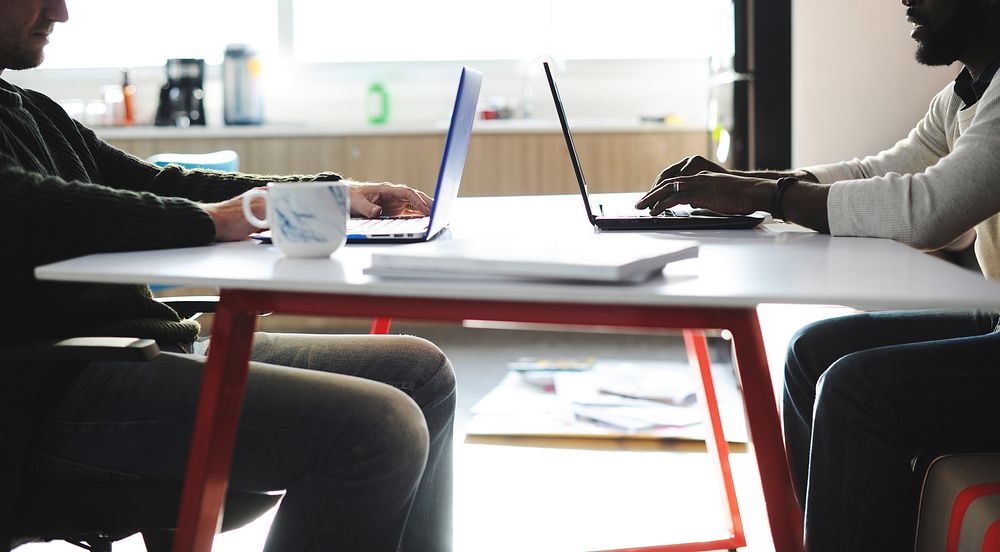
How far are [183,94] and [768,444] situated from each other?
356 centimetres

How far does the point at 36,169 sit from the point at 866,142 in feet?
6.73

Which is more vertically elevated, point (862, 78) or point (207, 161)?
point (862, 78)

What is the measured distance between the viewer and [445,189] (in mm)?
1175

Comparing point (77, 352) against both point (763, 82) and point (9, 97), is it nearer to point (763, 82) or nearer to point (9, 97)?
point (9, 97)

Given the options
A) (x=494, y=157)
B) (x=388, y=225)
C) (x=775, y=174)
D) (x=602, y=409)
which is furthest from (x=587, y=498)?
(x=494, y=157)

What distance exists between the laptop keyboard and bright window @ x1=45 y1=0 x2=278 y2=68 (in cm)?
320

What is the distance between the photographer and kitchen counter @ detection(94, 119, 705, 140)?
145 inches

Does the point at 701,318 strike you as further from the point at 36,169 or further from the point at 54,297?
the point at 36,169

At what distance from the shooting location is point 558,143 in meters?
3.70

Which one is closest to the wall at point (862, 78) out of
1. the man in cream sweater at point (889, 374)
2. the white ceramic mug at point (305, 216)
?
the man in cream sweater at point (889, 374)

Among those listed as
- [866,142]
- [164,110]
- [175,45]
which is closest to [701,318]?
[866,142]

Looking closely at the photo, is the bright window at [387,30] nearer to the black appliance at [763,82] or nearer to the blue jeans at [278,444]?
the black appliance at [763,82]

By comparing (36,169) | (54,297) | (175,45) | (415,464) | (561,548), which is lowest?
(561,548)

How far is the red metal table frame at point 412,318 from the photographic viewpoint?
2.75 ft
